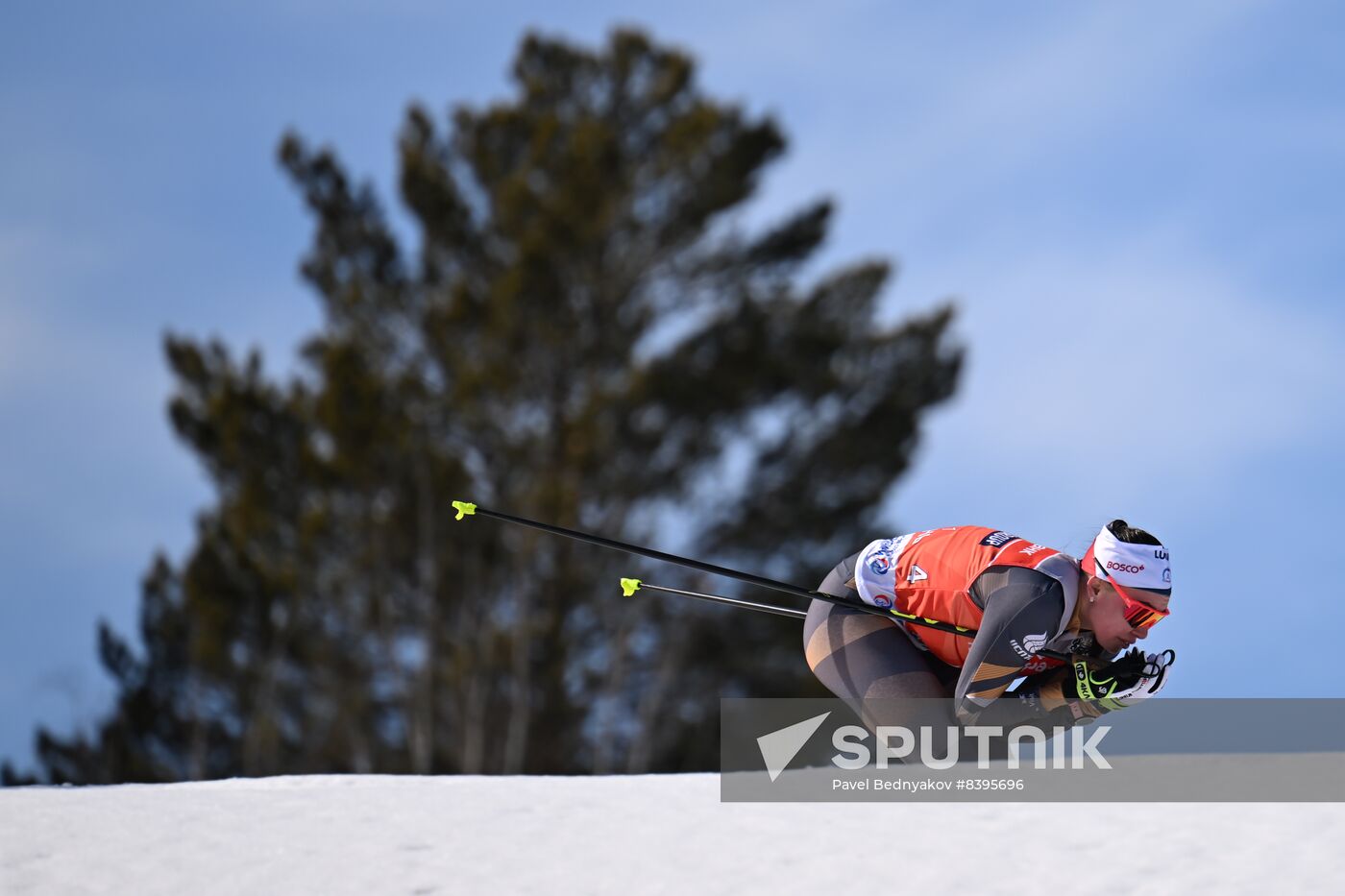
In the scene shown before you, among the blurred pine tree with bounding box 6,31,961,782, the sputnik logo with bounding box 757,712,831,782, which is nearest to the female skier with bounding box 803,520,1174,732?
the sputnik logo with bounding box 757,712,831,782

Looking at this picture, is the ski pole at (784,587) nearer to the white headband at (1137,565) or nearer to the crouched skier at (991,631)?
the crouched skier at (991,631)

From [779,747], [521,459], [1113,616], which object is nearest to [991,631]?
[1113,616]

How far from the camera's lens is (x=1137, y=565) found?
13.4 feet

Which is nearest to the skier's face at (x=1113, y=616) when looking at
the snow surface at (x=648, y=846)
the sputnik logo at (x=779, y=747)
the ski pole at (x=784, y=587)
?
the ski pole at (x=784, y=587)

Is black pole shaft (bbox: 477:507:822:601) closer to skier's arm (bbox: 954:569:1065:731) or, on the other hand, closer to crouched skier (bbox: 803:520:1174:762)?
crouched skier (bbox: 803:520:1174:762)

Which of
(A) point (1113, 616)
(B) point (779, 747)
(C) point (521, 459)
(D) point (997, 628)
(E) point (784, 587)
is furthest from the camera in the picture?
(C) point (521, 459)

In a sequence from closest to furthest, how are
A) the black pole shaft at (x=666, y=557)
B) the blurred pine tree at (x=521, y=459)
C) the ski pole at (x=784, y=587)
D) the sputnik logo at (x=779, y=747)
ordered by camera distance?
the ski pole at (x=784, y=587), the black pole shaft at (x=666, y=557), the sputnik logo at (x=779, y=747), the blurred pine tree at (x=521, y=459)

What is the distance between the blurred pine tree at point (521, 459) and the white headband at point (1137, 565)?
14.1 m

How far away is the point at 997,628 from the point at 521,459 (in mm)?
15249

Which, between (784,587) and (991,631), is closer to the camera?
(991,631)

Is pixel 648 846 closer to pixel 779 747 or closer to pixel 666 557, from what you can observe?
Result: pixel 666 557

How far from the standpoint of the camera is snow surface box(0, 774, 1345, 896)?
3.53 m

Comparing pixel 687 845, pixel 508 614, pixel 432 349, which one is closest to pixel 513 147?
pixel 432 349

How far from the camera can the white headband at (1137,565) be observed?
4.10 m
